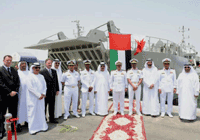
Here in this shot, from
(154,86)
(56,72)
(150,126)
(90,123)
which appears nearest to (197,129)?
(150,126)

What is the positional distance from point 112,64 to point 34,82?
24.9 ft

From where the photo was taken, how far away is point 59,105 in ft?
16.3

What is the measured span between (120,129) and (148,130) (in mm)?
754

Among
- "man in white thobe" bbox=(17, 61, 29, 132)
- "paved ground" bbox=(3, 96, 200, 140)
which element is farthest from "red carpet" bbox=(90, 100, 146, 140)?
"man in white thobe" bbox=(17, 61, 29, 132)

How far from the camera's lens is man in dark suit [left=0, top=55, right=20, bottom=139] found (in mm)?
3527

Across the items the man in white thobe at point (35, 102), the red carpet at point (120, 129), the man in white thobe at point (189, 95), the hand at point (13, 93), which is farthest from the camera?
the man in white thobe at point (189, 95)

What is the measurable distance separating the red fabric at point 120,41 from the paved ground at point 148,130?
6581 mm

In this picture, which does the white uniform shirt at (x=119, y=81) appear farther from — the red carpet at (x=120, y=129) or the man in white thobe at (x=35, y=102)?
the man in white thobe at (x=35, y=102)

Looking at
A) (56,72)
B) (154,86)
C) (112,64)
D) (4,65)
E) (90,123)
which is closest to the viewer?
(4,65)

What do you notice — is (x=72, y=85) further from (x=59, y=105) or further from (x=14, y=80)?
(x=14, y=80)

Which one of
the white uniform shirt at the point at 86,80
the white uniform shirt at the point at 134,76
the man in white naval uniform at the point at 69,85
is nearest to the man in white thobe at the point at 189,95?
the white uniform shirt at the point at 134,76

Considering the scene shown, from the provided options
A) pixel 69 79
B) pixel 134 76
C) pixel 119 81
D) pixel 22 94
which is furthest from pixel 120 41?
pixel 22 94

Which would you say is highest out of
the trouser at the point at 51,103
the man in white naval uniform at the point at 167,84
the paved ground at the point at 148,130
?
the man in white naval uniform at the point at 167,84

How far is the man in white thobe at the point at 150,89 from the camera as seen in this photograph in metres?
5.09
